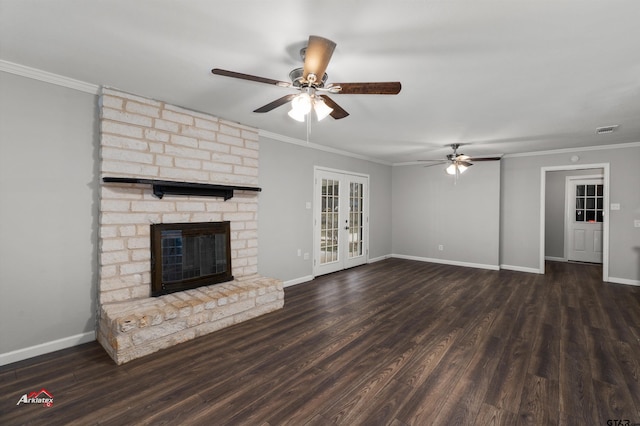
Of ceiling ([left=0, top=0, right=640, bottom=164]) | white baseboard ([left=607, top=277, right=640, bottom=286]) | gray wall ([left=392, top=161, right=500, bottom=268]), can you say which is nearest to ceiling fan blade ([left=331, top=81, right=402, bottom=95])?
ceiling ([left=0, top=0, right=640, bottom=164])

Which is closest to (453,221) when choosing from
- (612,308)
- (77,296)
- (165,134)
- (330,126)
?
(612,308)

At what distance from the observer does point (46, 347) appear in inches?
107

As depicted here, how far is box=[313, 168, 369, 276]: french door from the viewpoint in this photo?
5.64 meters

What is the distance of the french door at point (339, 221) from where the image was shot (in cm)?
564

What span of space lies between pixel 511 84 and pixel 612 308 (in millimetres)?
3512

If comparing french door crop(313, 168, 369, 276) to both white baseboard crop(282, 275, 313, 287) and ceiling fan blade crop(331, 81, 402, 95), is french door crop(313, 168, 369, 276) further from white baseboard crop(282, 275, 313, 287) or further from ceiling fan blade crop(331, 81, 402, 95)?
ceiling fan blade crop(331, 81, 402, 95)

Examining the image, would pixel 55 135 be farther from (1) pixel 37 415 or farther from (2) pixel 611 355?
(2) pixel 611 355

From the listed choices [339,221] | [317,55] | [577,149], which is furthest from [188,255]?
[577,149]

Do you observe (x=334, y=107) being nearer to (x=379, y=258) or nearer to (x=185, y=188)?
(x=185, y=188)

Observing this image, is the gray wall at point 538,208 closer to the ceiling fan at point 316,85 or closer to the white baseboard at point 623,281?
the white baseboard at point 623,281

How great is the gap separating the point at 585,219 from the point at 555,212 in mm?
585

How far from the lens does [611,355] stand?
2719mm

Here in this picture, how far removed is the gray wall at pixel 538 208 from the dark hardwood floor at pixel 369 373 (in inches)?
63.1

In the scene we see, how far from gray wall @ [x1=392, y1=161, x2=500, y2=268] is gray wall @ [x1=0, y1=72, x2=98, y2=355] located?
642cm
